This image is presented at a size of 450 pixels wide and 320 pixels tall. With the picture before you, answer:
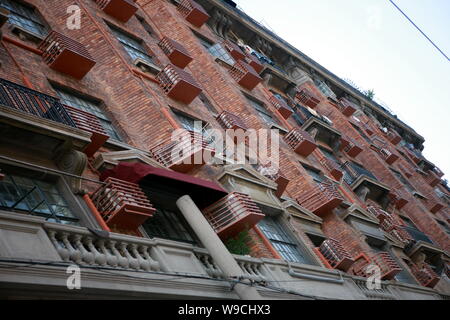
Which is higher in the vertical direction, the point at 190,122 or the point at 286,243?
the point at 190,122

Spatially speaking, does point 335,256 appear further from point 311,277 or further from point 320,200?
point 320,200

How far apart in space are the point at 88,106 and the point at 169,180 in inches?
174

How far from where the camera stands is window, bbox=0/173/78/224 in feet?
31.4

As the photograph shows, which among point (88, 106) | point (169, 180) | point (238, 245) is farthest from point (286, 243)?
point (88, 106)

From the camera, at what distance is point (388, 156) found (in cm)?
3762

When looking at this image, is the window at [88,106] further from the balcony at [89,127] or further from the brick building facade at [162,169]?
the balcony at [89,127]

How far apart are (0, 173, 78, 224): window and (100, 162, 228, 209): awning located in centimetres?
135

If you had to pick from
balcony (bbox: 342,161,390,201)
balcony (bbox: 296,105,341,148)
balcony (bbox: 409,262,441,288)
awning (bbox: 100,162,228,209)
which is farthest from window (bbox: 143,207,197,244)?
balcony (bbox: 342,161,390,201)

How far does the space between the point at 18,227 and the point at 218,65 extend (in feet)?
57.5

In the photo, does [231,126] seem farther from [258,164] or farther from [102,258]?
[102,258]

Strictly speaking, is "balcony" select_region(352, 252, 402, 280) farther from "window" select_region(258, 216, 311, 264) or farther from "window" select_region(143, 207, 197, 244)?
"window" select_region(143, 207, 197, 244)

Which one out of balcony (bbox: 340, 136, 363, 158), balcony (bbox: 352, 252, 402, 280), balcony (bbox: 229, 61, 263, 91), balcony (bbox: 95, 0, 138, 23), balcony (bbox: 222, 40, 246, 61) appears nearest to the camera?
balcony (bbox: 352, 252, 402, 280)
